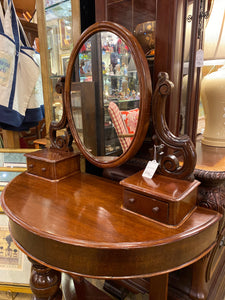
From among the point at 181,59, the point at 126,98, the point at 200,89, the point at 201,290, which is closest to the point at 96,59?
the point at 126,98

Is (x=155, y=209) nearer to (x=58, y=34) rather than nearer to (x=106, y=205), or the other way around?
(x=106, y=205)

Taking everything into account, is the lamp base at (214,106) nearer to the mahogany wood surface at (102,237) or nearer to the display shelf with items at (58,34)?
the mahogany wood surface at (102,237)

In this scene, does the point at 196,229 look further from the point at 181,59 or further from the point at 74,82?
the point at 74,82

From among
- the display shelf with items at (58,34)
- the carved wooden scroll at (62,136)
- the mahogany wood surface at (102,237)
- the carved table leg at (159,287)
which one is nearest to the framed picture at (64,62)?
the display shelf with items at (58,34)

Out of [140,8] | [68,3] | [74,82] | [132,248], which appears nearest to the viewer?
[132,248]

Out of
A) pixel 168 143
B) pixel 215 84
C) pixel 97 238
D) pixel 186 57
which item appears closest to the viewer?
pixel 97 238

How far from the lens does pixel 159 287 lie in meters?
0.98

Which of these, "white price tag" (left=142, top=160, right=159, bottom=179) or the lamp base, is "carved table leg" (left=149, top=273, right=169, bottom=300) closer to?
"white price tag" (left=142, top=160, right=159, bottom=179)

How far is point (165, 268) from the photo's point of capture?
0.69 metres

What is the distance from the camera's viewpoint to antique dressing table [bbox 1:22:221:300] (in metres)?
0.67

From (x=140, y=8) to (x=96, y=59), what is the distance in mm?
272

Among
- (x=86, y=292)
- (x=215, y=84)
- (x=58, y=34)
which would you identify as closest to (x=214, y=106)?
(x=215, y=84)

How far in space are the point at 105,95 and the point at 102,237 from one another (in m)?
0.62

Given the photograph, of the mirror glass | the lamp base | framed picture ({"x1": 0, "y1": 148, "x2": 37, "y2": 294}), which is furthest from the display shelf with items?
the lamp base
